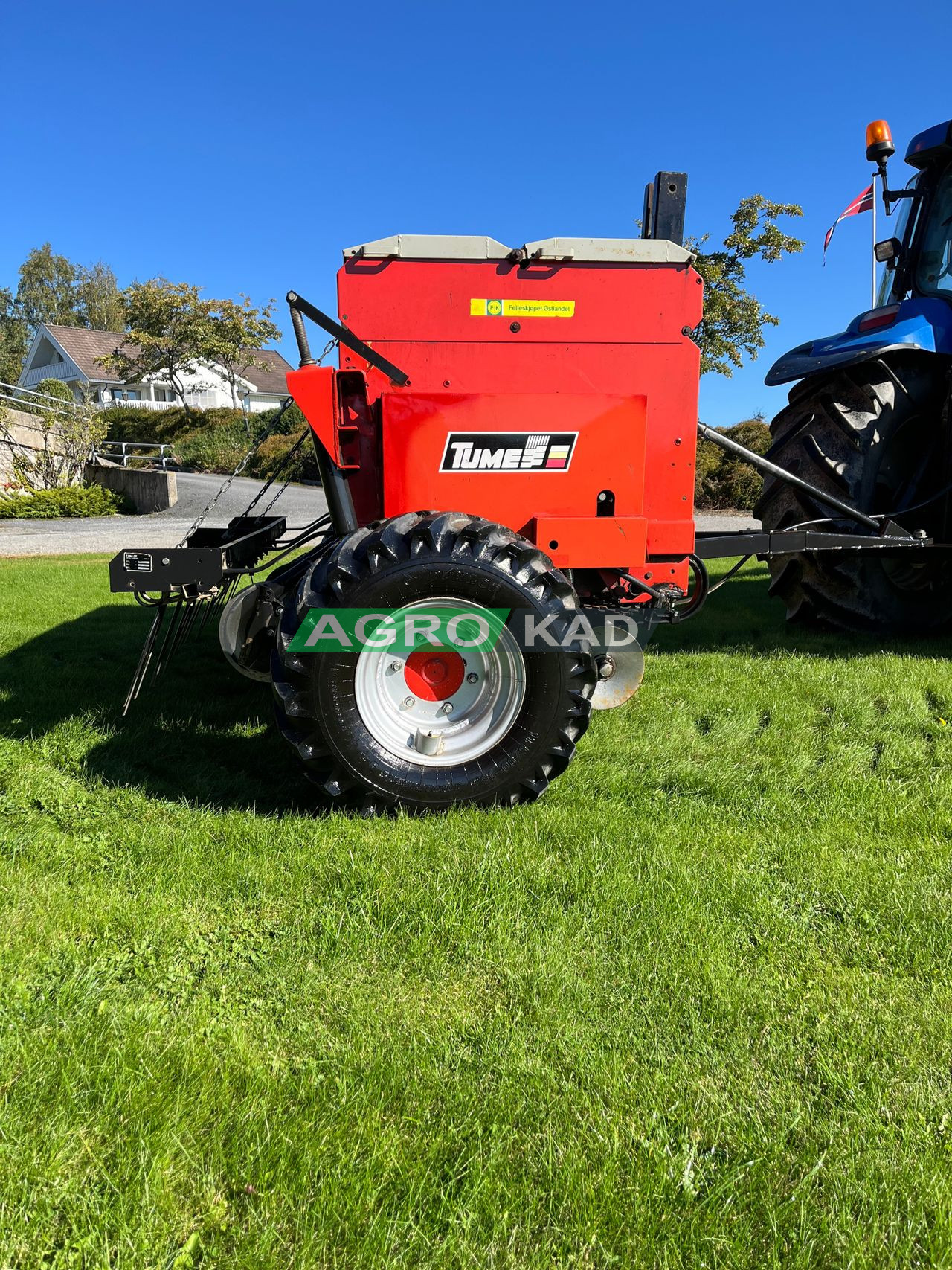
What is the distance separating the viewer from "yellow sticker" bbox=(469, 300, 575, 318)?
341cm

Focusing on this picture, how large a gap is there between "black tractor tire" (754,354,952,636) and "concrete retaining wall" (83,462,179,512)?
54.3 ft

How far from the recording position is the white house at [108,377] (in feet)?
134

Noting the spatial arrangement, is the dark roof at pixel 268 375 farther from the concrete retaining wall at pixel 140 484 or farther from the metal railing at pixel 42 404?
the concrete retaining wall at pixel 140 484

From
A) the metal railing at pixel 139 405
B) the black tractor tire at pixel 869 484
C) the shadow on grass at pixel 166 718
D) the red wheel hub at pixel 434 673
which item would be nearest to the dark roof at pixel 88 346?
the metal railing at pixel 139 405

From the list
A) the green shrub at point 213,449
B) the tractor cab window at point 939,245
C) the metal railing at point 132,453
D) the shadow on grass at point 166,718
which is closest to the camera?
the shadow on grass at point 166,718

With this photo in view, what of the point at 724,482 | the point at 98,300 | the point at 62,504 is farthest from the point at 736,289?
the point at 98,300

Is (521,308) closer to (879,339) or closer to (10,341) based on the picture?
(879,339)

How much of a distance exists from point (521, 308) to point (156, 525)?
13735 millimetres

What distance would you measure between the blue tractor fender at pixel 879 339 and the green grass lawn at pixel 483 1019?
253cm

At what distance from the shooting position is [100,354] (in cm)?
4209

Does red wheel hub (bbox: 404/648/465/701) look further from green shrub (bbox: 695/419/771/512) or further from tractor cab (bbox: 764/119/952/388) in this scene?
green shrub (bbox: 695/419/771/512)

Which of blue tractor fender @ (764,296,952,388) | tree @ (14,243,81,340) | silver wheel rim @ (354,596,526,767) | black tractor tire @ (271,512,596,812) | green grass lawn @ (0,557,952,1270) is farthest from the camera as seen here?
tree @ (14,243,81,340)

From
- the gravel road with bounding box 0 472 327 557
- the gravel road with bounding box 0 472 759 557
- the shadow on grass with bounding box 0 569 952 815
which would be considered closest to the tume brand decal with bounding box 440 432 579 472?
the shadow on grass with bounding box 0 569 952 815

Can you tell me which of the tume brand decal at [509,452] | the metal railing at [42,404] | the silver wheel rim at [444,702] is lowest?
the silver wheel rim at [444,702]
